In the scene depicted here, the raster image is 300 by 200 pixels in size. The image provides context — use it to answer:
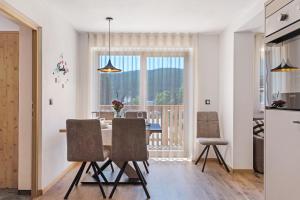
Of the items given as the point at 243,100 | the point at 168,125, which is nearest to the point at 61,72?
the point at 168,125

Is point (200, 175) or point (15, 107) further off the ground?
point (15, 107)

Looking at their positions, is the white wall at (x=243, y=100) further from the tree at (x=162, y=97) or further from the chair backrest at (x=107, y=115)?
the chair backrest at (x=107, y=115)

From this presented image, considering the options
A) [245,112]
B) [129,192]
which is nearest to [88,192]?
[129,192]

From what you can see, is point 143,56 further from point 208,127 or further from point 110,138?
point 110,138

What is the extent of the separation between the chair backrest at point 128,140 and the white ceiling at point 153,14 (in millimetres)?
1644

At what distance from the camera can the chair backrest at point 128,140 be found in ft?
11.3

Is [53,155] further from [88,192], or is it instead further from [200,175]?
[200,175]

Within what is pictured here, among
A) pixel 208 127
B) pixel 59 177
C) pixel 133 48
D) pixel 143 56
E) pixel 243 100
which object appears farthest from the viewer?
pixel 143 56

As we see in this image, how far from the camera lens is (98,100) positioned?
5.89m

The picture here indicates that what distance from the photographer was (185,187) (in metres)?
3.98

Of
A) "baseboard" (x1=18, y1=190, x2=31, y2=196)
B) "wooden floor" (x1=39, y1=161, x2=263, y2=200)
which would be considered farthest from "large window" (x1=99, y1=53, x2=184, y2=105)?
"baseboard" (x1=18, y1=190, x2=31, y2=196)

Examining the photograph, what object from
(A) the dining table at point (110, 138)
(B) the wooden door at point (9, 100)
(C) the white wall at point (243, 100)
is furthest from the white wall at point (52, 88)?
(C) the white wall at point (243, 100)

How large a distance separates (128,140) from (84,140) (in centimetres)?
54

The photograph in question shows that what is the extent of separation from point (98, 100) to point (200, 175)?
8.42 feet
